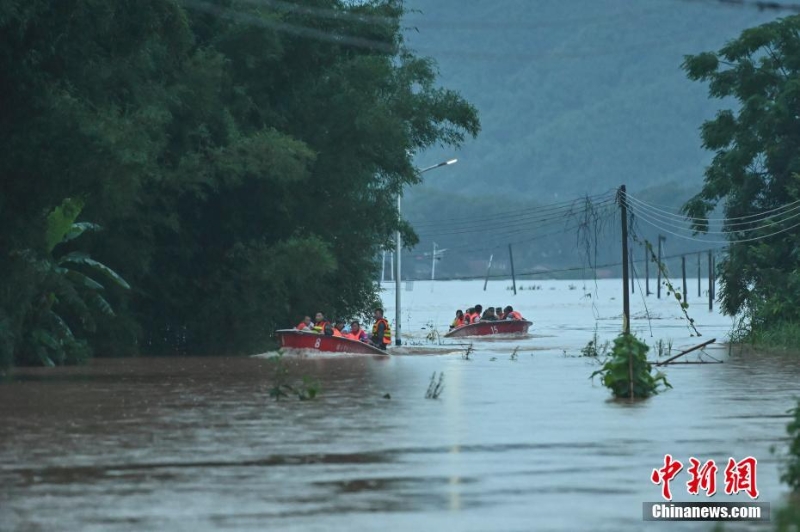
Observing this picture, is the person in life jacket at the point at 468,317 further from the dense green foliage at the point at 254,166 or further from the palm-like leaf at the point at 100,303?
the palm-like leaf at the point at 100,303

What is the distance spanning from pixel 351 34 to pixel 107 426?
30580mm

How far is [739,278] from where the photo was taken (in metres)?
59.3

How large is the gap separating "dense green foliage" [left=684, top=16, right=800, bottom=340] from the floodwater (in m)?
23.8

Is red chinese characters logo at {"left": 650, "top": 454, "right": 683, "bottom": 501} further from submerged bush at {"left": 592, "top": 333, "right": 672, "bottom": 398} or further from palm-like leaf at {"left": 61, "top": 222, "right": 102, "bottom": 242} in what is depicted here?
palm-like leaf at {"left": 61, "top": 222, "right": 102, "bottom": 242}

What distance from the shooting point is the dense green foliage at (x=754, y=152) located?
5862cm

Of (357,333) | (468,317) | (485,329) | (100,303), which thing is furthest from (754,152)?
(100,303)

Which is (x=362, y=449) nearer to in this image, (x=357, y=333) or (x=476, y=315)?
(x=357, y=333)

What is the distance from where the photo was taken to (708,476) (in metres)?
15.4

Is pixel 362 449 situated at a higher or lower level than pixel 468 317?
lower

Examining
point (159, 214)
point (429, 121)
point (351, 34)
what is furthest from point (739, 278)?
point (159, 214)

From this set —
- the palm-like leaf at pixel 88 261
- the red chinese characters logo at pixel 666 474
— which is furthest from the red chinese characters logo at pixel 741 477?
the palm-like leaf at pixel 88 261

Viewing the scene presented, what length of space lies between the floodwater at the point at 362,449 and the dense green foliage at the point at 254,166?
8990 mm

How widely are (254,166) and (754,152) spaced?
2232cm

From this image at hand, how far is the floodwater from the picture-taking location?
13664mm
